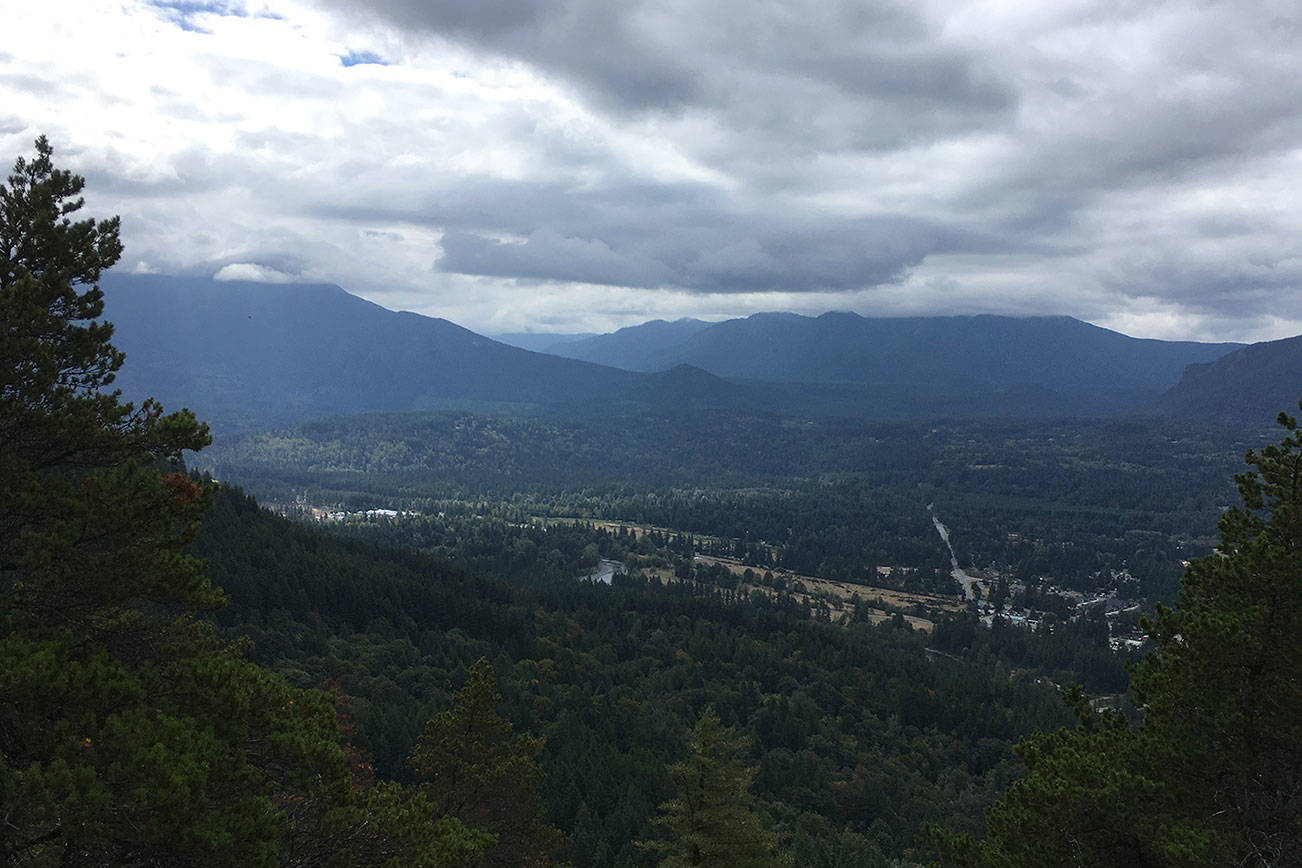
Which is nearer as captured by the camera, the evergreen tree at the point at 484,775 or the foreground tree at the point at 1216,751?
the foreground tree at the point at 1216,751

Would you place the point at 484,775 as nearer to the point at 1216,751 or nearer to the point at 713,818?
the point at 713,818

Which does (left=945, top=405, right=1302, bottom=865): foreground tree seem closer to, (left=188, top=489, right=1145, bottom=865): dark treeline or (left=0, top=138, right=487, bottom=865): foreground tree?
(left=0, top=138, right=487, bottom=865): foreground tree

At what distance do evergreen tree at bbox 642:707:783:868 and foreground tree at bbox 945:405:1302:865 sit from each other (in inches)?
305

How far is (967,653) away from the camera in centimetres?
12512

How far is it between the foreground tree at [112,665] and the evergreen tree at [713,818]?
995cm

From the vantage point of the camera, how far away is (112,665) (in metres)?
10.7

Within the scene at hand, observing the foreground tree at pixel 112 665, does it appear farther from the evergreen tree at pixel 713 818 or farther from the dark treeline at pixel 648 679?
the dark treeline at pixel 648 679

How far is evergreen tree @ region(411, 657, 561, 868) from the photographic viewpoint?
23953mm

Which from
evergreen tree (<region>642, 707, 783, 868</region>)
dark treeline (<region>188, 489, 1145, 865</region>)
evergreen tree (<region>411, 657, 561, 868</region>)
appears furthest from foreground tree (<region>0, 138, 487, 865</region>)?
dark treeline (<region>188, 489, 1145, 865</region>)

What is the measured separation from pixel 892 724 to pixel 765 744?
659 inches

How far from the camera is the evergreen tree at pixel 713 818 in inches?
839

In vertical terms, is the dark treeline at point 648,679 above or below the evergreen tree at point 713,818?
below

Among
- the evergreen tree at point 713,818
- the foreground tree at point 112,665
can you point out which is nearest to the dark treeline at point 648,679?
the evergreen tree at point 713,818

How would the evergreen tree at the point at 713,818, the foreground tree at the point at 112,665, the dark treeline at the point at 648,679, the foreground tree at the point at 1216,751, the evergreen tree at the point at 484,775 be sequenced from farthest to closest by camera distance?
the dark treeline at the point at 648,679 → the evergreen tree at the point at 484,775 → the evergreen tree at the point at 713,818 → the foreground tree at the point at 1216,751 → the foreground tree at the point at 112,665
